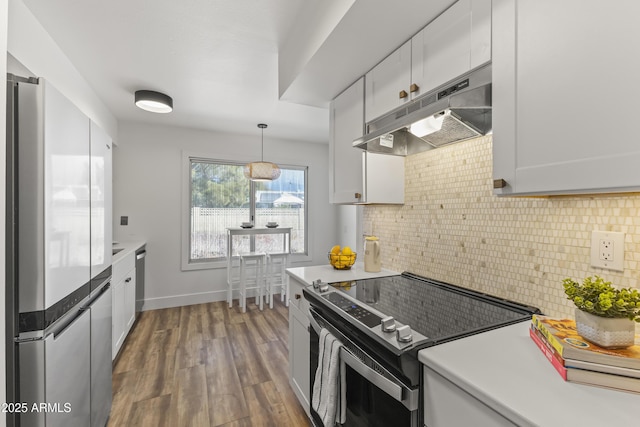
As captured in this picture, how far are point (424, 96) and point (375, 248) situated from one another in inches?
39.8

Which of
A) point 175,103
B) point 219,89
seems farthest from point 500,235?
point 175,103

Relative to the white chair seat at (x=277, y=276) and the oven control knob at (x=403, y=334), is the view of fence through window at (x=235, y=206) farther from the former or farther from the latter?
the oven control knob at (x=403, y=334)

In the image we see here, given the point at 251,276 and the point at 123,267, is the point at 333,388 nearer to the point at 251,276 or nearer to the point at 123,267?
the point at 123,267

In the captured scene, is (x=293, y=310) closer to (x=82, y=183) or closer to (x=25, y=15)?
(x=82, y=183)

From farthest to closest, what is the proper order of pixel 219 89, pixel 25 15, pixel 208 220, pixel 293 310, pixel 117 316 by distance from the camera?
pixel 208 220 < pixel 219 89 < pixel 117 316 < pixel 293 310 < pixel 25 15

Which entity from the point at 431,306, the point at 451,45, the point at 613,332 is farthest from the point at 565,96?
the point at 431,306

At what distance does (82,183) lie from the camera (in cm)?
123

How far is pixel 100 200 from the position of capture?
1467mm

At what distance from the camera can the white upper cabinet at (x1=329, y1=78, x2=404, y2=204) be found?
1.78 m

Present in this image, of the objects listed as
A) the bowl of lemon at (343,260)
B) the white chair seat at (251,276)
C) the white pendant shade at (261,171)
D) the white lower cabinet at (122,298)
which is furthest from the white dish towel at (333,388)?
the white pendant shade at (261,171)

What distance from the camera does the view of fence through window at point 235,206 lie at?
4.09m

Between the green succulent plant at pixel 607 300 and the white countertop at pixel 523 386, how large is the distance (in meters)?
0.18

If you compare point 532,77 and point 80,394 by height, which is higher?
point 532,77

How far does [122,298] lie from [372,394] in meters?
2.45
